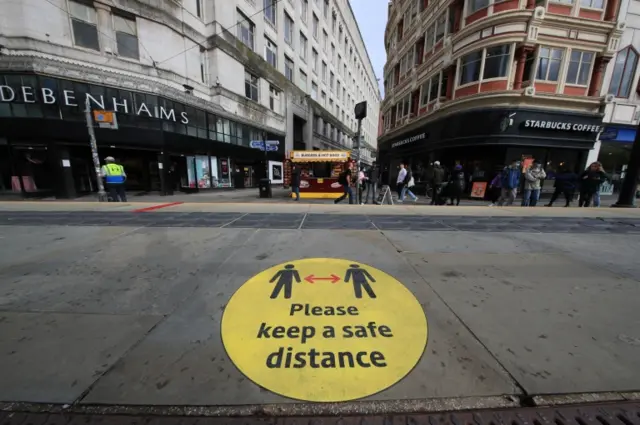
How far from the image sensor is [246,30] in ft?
61.6

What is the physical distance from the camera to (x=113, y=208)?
5.88 metres

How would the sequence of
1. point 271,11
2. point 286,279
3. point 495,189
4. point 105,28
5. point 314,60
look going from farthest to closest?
point 314,60 → point 271,11 → point 495,189 → point 105,28 → point 286,279

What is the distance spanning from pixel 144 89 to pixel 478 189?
19039mm

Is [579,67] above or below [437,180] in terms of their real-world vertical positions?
above

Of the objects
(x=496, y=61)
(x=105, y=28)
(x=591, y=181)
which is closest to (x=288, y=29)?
(x=105, y=28)

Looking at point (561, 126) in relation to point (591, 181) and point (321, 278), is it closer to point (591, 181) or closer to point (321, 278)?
point (591, 181)

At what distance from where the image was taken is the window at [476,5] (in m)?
12.7

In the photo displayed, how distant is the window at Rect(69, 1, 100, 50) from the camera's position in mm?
11172

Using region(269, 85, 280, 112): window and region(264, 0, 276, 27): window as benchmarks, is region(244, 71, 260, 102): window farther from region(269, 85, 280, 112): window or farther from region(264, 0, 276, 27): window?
region(264, 0, 276, 27): window

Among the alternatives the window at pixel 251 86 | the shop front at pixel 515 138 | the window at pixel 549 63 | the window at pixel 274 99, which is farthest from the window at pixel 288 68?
the window at pixel 549 63

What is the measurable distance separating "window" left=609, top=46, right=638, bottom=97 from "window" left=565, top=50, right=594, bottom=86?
2151 mm

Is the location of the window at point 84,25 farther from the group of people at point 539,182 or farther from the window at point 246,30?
the group of people at point 539,182

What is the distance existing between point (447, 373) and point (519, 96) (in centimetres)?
1612

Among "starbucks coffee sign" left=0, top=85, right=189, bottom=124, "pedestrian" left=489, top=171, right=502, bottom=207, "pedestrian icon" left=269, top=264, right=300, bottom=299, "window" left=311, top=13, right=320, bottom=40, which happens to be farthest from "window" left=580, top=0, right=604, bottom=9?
"window" left=311, top=13, right=320, bottom=40
